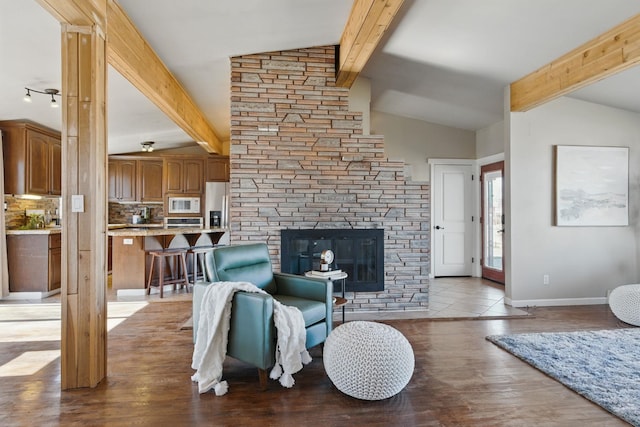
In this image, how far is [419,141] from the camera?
6164 millimetres

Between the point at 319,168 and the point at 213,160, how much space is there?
159 inches

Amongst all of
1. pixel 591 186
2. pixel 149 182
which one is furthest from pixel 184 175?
pixel 591 186

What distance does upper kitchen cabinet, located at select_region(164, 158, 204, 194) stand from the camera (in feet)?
24.2

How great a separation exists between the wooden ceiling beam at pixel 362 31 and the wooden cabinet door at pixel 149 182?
4.92 metres

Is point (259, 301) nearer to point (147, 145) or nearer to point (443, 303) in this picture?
point (443, 303)

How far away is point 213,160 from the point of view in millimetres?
7473

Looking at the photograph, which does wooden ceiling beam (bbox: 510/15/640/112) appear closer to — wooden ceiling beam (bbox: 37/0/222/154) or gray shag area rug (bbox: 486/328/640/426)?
gray shag area rug (bbox: 486/328/640/426)

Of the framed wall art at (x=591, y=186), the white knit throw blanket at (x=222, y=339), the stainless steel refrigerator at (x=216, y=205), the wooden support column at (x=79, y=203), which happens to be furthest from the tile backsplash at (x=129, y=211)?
the framed wall art at (x=591, y=186)

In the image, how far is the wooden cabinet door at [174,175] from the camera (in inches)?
A: 290

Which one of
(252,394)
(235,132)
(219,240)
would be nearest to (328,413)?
(252,394)

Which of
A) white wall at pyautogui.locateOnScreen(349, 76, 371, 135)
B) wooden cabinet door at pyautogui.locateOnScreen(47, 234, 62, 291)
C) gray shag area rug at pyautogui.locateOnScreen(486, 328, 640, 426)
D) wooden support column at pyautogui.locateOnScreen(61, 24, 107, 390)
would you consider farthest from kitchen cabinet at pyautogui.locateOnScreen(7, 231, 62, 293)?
gray shag area rug at pyautogui.locateOnScreen(486, 328, 640, 426)

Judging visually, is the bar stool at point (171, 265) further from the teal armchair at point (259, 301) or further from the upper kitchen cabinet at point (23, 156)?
the teal armchair at point (259, 301)

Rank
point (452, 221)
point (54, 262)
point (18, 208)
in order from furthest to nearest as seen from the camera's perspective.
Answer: point (452, 221), point (18, 208), point (54, 262)

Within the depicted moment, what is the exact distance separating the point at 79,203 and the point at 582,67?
4323mm
